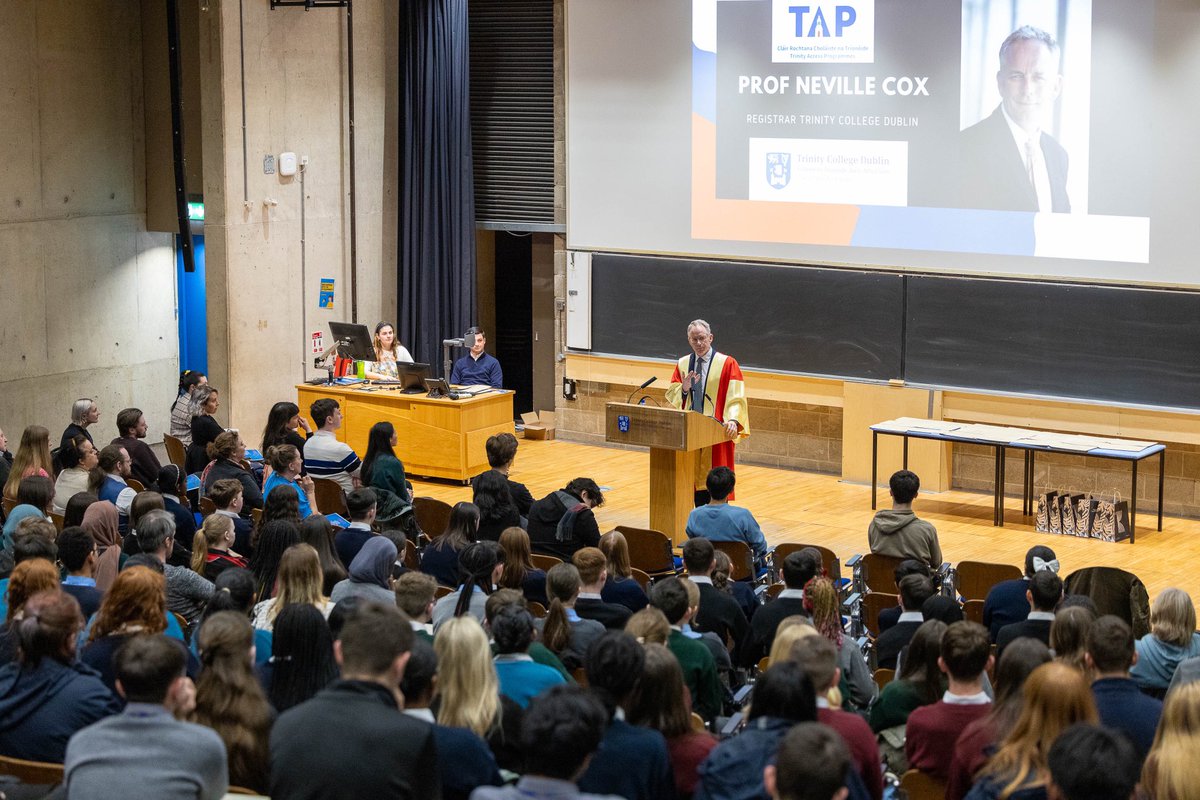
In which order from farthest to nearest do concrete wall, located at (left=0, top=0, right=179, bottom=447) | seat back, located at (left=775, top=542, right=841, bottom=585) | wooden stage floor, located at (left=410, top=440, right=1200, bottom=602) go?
concrete wall, located at (left=0, top=0, right=179, bottom=447)
wooden stage floor, located at (left=410, top=440, right=1200, bottom=602)
seat back, located at (left=775, top=542, right=841, bottom=585)

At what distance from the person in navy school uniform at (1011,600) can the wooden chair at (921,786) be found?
2144 mm

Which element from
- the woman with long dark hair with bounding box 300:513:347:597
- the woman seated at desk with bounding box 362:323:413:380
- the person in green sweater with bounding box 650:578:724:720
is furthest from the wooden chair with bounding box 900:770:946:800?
the woman seated at desk with bounding box 362:323:413:380

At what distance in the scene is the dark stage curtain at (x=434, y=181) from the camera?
14.0 m

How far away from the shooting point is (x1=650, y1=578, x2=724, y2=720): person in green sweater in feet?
16.6

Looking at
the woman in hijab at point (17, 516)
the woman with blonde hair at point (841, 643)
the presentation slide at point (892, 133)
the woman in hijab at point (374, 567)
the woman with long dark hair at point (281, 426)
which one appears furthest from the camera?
the presentation slide at point (892, 133)

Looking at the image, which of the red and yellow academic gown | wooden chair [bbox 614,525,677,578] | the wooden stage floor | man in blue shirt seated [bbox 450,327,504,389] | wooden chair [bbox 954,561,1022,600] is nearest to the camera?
wooden chair [bbox 954,561,1022,600]

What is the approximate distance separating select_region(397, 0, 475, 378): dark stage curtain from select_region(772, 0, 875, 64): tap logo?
3.15 meters

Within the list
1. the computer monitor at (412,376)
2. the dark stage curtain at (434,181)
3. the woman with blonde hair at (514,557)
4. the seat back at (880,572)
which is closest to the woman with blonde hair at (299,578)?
the woman with blonde hair at (514,557)

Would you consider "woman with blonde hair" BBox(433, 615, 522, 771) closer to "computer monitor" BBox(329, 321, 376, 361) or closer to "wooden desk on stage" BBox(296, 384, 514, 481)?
"wooden desk on stage" BBox(296, 384, 514, 481)

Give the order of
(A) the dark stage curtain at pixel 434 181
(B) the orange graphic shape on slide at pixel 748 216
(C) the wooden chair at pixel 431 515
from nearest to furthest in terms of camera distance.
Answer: (C) the wooden chair at pixel 431 515, (B) the orange graphic shape on slide at pixel 748 216, (A) the dark stage curtain at pixel 434 181

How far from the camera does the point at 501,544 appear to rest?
21.1 ft

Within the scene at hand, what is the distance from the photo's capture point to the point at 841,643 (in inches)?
220

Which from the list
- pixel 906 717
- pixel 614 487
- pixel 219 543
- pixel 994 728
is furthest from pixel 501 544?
pixel 614 487

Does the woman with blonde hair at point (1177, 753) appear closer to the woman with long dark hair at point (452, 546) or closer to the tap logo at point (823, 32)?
the woman with long dark hair at point (452, 546)
